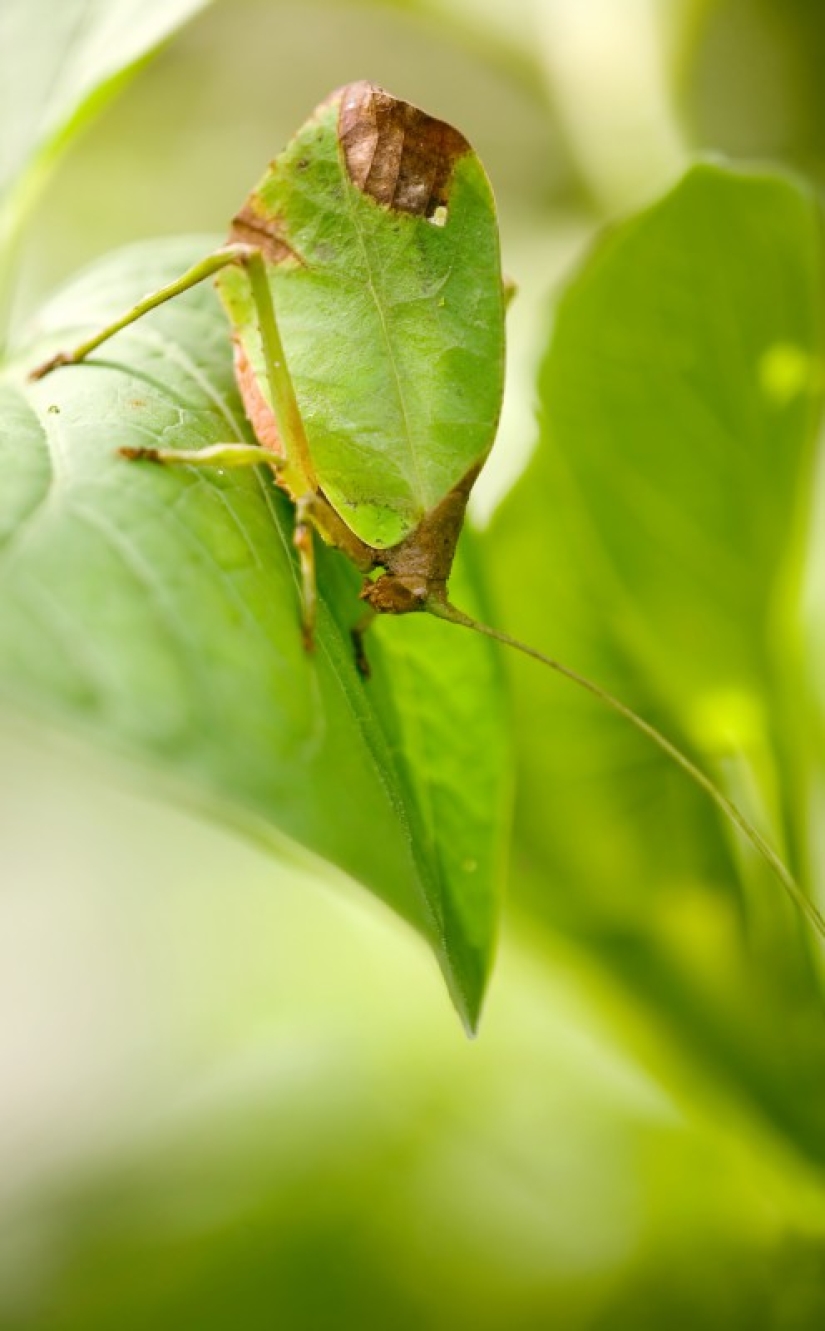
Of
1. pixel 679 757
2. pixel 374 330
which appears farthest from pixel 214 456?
pixel 679 757

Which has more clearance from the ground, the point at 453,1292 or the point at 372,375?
the point at 372,375

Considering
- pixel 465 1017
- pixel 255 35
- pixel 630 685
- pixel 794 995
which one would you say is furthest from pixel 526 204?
pixel 465 1017

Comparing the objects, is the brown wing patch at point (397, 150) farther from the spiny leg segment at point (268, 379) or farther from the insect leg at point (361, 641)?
the insect leg at point (361, 641)

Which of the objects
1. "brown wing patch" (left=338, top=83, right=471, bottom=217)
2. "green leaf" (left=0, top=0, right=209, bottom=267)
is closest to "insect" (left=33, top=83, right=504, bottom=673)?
"brown wing patch" (left=338, top=83, right=471, bottom=217)

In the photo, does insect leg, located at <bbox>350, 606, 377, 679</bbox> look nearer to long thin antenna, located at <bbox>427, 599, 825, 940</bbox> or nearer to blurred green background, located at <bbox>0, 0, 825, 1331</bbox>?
long thin antenna, located at <bbox>427, 599, 825, 940</bbox>

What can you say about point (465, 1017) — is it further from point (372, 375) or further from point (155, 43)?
point (155, 43)

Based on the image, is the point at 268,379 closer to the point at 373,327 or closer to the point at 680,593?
the point at 373,327
